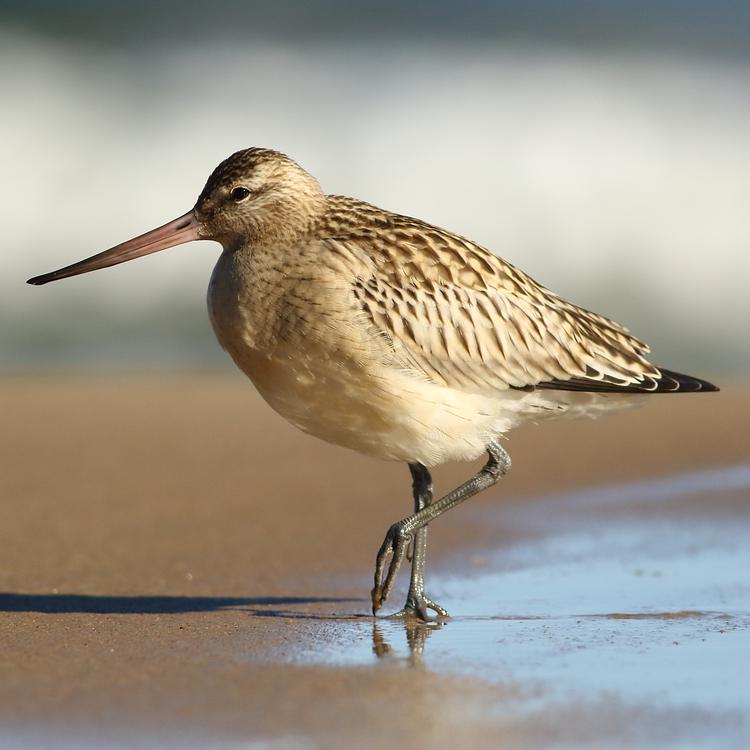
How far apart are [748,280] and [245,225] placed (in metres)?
12.8

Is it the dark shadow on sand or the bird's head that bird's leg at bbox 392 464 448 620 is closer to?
the dark shadow on sand

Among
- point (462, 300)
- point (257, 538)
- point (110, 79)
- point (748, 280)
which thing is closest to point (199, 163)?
point (110, 79)

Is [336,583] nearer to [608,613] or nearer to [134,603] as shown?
[134,603]

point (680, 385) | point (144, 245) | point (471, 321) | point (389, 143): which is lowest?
point (680, 385)

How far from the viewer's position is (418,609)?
602 centimetres

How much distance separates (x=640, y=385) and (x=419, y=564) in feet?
4.68

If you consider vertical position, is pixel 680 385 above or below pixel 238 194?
below

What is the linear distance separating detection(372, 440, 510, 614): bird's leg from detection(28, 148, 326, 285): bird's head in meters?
1.35

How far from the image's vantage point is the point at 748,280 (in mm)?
18078

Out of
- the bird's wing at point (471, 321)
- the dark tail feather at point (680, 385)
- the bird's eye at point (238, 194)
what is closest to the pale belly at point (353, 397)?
the bird's wing at point (471, 321)

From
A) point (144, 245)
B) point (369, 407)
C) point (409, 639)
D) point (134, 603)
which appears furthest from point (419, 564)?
point (144, 245)

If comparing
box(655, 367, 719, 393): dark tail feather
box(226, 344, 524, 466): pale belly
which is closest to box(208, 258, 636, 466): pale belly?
box(226, 344, 524, 466): pale belly

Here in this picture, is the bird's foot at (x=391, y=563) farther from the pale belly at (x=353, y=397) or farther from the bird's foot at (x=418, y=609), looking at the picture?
the pale belly at (x=353, y=397)

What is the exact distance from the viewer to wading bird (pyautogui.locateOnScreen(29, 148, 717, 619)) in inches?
233
